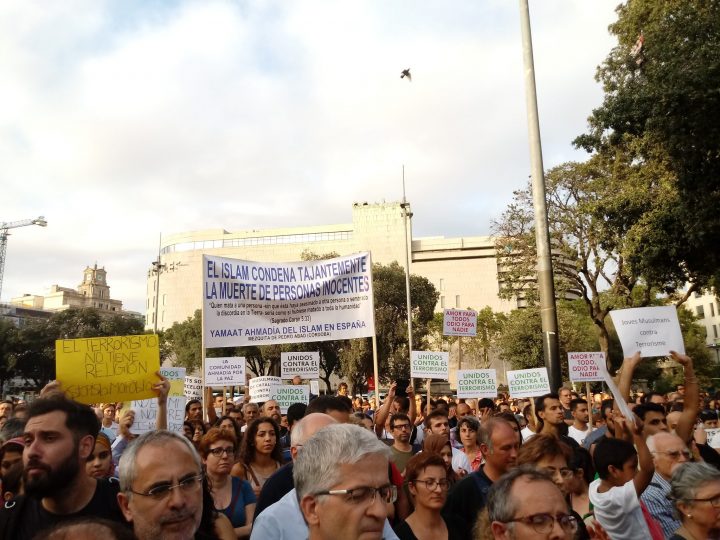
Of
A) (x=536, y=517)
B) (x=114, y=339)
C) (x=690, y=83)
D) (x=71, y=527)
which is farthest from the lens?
(x=690, y=83)

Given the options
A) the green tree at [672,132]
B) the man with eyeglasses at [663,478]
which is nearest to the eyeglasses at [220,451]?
the man with eyeglasses at [663,478]

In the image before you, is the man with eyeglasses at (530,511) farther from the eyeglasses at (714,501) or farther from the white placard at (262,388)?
the white placard at (262,388)

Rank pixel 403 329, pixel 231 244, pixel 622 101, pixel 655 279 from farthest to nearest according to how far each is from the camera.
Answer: pixel 231 244
pixel 403 329
pixel 655 279
pixel 622 101

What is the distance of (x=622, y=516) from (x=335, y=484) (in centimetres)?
225

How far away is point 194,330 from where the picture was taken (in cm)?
5581

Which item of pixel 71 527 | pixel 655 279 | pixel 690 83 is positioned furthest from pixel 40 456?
pixel 655 279

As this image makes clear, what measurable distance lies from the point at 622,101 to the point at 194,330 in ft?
155

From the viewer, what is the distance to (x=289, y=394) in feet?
35.6

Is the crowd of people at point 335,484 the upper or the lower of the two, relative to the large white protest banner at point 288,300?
lower

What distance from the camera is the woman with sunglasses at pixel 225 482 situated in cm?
461

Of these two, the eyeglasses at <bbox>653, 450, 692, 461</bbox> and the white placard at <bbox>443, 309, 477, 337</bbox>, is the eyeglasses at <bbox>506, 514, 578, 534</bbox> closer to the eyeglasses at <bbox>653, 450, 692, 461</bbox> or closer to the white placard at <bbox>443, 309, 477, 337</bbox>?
the eyeglasses at <bbox>653, 450, 692, 461</bbox>

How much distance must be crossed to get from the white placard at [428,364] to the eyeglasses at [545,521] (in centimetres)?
875

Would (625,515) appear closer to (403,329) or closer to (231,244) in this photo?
(403,329)

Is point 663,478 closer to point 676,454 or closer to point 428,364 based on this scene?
point 676,454
